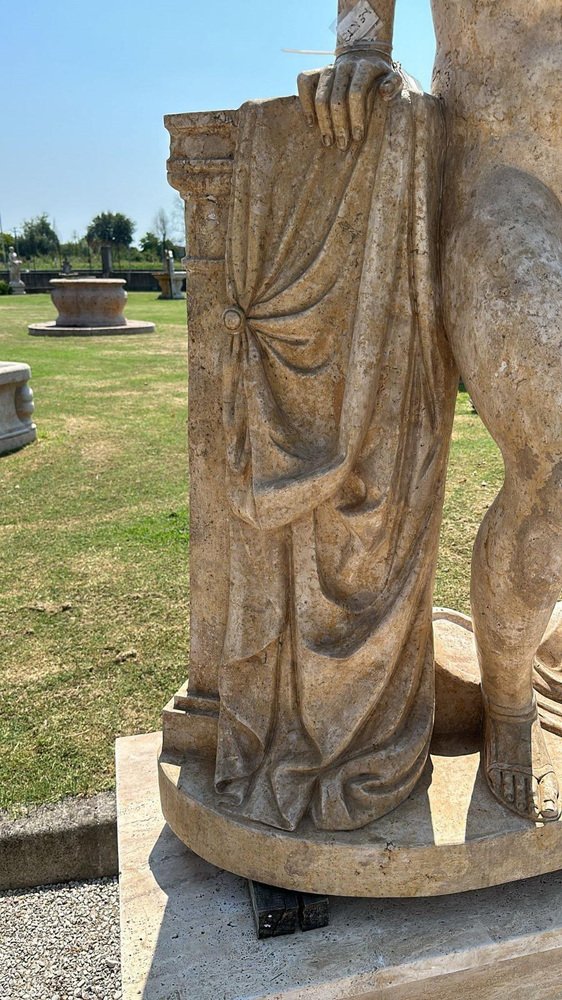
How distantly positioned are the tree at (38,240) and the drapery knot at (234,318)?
192ft

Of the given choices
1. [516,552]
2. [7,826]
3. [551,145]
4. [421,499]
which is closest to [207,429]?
[421,499]

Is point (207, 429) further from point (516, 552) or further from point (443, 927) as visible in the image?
point (443, 927)

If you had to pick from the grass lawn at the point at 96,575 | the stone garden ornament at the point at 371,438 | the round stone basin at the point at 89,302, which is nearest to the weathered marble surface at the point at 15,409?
the grass lawn at the point at 96,575

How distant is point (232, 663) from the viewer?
6.28 ft

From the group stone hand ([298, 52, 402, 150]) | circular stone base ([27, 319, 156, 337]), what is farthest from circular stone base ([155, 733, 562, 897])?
circular stone base ([27, 319, 156, 337])

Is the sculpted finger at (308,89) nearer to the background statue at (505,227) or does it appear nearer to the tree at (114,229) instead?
the background statue at (505,227)

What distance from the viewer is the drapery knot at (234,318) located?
1724mm

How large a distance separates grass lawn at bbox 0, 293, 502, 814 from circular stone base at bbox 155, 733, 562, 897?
47.2 inches

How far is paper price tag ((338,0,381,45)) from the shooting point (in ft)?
5.47

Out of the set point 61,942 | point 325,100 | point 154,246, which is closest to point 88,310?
point 61,942

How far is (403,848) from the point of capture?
5.65 feet

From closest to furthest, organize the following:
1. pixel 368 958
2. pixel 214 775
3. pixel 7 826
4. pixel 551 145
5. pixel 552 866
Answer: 1. pixel 551 145
2. pixel 368 958
3. pixel 552 866
4. pixel 214 775
5. pixel 7 826

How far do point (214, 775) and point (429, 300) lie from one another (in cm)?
124

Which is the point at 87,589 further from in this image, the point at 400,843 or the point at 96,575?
the point at 400,843
